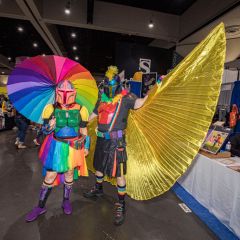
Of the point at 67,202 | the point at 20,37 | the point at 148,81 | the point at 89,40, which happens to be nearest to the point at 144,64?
the point at 148,81

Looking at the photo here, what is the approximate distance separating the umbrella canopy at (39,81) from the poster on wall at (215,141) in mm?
1680

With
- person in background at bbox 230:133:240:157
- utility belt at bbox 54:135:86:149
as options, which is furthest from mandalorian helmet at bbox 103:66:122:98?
person in background at bbox 230:133:240:157

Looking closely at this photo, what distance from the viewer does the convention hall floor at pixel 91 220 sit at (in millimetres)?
2049

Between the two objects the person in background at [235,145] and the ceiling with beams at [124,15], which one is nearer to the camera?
the person in background at [235,145]

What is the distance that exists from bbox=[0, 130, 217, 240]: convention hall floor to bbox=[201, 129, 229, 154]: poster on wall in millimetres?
800

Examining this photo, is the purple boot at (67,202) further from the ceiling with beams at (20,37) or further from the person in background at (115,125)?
the ceiling with beams at (20,37)

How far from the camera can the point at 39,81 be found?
2.17 m

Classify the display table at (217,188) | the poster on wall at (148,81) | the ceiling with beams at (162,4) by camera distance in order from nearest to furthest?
the display table at (217,188)
the poster on wall at (148,81)
the ceiling with beams at (162,4)

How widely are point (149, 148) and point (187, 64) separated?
0.95m

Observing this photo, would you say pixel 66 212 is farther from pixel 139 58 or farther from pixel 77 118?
pixel 139 58

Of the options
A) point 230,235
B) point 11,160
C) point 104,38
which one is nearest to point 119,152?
point 230,235

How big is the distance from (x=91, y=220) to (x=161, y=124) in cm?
128

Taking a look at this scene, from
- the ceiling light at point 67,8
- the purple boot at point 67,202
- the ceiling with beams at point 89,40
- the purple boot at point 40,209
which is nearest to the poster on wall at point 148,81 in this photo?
the ceiling light at point 67,8

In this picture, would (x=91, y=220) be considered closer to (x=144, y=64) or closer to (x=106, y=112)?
(x=106, y=112)
